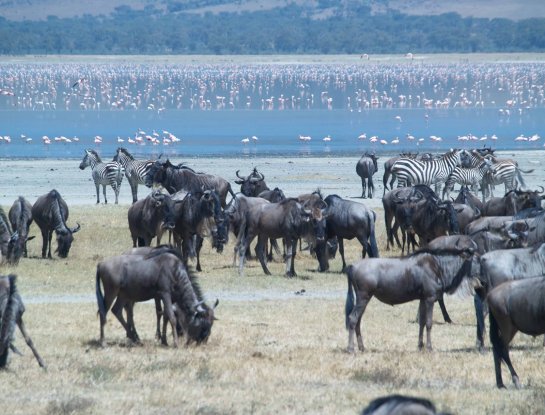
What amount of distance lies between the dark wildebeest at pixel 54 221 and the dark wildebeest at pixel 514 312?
34.4 feet

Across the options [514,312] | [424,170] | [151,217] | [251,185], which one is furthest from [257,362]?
[424,170]

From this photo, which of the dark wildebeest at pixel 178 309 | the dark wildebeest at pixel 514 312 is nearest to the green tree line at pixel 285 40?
the dark wildebeest at pixel 178 309

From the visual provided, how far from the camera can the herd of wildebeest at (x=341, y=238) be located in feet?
40.1

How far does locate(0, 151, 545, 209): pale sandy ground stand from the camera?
29.8m

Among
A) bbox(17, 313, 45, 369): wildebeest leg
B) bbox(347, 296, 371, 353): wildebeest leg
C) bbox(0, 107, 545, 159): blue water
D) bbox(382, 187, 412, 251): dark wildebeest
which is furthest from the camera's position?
bbox(0, 107, 545, 159): blue water

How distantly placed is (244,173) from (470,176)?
868 centimetres

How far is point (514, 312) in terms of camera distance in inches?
405

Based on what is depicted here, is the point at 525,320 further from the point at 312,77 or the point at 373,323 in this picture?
the point at 312,77

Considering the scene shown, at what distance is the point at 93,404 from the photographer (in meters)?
9.37

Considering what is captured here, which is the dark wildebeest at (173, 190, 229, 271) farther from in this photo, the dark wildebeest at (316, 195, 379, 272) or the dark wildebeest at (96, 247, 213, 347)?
the dark wildebeest at (96, 247, 213, 347)

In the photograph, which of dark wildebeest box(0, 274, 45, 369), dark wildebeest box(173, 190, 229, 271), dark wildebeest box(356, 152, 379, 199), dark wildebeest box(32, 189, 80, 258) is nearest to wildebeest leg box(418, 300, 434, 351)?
dark wildebeest box(0, 274, 45, 369)

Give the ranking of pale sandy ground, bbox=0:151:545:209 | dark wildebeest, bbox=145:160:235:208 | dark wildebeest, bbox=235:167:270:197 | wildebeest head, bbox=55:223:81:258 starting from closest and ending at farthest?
1. wildebeest head, bbox=55:223:81:258
2. dark wildebeest, bbox=145:160:235:208
3. dark wildebeest, bbox=235:167:270:197
4. pale sandy ground, bbox=0:151:545:209

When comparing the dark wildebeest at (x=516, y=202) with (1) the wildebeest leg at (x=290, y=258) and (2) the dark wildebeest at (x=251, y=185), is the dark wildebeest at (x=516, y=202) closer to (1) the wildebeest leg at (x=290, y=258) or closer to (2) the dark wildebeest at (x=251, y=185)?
(1) the wildebeest leg at (x=290, y=258)

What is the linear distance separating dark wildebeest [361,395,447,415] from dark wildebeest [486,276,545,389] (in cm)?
464
